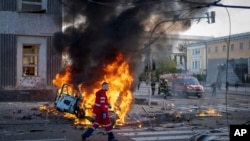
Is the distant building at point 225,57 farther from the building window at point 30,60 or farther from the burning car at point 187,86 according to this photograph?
the building window at point 30,60

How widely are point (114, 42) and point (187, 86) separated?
16103mm

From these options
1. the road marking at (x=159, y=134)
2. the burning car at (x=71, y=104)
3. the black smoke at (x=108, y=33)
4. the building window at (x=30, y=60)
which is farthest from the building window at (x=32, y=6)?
the road marking at (x=159, y=134)

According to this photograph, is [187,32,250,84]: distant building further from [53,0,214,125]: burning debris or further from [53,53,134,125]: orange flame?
[53,53,134,125]: orange flame

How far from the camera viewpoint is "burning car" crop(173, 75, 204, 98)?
29438 millimetres

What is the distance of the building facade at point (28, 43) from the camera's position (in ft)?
66.3

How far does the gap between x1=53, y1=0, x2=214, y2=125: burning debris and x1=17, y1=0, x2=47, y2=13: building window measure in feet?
18.5

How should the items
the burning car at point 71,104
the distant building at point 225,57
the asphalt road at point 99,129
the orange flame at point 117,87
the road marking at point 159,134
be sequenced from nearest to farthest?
the road marking at point 159,134
the asphalt road at point 99,129
the burning car at point 71,104
the orange flame at point 117,87
the distant building at point 225,57

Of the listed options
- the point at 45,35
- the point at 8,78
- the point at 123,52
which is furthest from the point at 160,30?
the point at 8,78

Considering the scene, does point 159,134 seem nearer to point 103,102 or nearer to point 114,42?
point 103,102

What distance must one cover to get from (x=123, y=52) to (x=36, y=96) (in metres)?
7.82

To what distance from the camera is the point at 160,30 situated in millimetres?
16047

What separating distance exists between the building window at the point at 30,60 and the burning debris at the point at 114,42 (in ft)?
18.2

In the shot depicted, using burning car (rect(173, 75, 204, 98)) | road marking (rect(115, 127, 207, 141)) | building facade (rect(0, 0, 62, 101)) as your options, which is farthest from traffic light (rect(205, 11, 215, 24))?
burning car (rect(173, 75, 204, 98))

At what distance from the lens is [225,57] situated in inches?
2007
